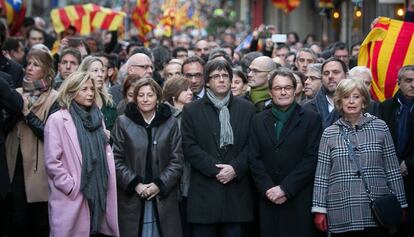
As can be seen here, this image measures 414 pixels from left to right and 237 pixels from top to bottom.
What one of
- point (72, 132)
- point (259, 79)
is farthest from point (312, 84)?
point (72, 132)

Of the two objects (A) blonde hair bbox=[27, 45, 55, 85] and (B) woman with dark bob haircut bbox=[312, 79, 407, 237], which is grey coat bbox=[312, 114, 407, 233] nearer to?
(B) woman with dark bob haircut bbox=[312, 79, 407, 237]

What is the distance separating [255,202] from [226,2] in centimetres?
6102

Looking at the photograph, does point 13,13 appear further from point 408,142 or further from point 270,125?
point 408,142

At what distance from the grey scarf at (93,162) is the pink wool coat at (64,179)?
51 millimetres

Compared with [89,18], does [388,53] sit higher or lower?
lower

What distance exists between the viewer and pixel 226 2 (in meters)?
69.7

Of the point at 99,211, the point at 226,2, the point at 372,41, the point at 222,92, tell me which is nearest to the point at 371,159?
the point at 222,92

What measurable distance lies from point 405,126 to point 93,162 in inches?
120

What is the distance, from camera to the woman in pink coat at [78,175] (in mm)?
8812

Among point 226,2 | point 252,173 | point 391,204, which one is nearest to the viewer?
point 391,204

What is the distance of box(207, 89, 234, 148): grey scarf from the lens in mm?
9156

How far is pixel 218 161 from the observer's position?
9141 mm

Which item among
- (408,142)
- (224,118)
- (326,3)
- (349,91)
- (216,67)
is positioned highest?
(326,3)

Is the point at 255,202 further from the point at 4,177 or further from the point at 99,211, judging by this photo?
the point at 4,177
